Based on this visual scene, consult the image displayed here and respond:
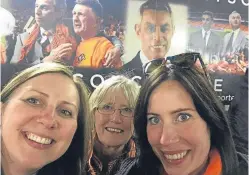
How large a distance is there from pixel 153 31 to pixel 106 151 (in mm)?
337

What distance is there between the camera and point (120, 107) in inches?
35.0

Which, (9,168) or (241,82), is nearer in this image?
(9,168)

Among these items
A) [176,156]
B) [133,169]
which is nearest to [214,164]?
[176,156]

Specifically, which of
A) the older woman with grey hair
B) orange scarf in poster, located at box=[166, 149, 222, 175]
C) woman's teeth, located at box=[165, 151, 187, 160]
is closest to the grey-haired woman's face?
the older woman with grey hair

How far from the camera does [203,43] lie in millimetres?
940

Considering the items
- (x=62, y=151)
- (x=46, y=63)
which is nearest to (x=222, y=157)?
(x=62, y=151)

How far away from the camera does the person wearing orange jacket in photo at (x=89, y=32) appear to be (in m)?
0.89

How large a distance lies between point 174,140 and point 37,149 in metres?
0.34

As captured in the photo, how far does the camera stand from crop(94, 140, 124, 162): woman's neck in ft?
2.91

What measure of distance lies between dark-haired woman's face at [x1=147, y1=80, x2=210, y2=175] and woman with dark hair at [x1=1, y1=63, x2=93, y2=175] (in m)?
0.17

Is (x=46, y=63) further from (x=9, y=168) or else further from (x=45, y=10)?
(x=9, y=168)

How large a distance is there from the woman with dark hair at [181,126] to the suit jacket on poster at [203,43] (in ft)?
0.10

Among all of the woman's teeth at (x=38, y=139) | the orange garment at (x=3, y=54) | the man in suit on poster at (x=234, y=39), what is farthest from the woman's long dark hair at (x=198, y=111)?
the orange garment at (x=3, y=54)

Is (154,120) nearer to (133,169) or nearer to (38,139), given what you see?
(133,169)
